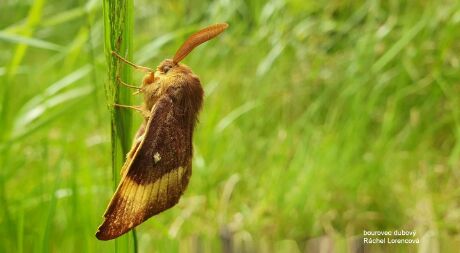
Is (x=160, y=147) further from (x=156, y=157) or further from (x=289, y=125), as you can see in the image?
(x=289, y=125)

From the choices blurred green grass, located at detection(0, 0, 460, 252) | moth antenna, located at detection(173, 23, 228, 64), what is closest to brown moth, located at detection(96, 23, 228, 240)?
moth antenna, located at detection(173, 23, 228, 64)

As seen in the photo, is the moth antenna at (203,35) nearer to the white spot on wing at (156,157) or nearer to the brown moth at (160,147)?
the brown moth at (160,147)

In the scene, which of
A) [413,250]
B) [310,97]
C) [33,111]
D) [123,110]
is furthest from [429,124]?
[123,110]

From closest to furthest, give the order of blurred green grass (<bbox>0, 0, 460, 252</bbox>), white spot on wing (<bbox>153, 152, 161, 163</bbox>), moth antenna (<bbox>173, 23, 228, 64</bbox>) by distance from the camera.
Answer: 1. moth antenna (<bbox>173, 23, 228, 64</bbox>)
2. white spot on wing (<bbox>153, 152, 161, 163</bbox>)
3. blurred green grass (<bbox>0, 0, 460, 252</bbox>)

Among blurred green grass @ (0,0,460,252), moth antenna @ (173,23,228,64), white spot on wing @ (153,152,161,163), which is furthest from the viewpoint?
blurred green grass @ (0,0,460,252)

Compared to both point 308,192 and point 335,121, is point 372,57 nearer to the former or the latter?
point 335,121

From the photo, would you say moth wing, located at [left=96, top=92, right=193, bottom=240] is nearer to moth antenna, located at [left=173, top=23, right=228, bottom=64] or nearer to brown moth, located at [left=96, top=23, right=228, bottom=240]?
brown moth, located at [left=96, top=23, right=228, bottom=240]
